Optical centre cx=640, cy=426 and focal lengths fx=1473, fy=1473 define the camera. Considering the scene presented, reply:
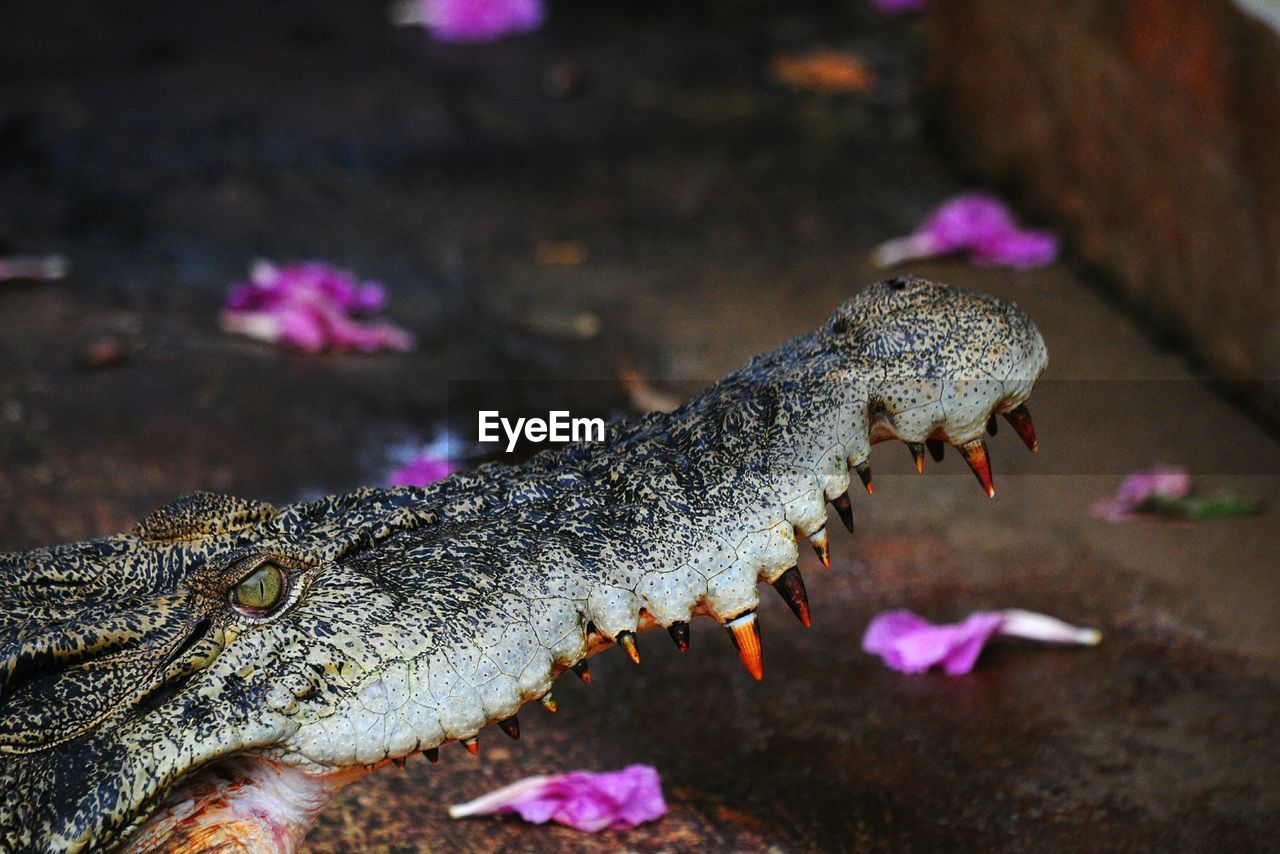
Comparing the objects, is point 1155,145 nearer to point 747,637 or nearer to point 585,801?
point 585,801

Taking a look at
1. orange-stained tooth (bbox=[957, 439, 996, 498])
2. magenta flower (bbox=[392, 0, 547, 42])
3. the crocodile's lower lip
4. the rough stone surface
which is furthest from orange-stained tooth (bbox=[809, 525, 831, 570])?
magenta flower (bbox=[392, 0, 547, 42])

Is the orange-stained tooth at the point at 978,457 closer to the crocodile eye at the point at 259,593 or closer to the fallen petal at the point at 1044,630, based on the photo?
the crocodile eye at the point at 259,593

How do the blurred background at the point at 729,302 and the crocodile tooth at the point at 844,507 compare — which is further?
the blurred background at the point at 729,302

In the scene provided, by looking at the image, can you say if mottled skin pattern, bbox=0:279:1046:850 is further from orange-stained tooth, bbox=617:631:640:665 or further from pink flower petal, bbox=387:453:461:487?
pink flower petal, bbox=387:453:461:487

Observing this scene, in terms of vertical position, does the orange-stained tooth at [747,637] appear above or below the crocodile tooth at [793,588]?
below

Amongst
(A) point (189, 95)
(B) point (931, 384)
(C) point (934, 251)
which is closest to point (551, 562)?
(B) point (931, 384)

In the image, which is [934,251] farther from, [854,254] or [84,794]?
[84,794]

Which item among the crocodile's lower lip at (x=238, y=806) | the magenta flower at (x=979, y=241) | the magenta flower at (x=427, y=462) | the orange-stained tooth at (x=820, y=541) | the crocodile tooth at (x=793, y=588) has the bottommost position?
the magenta flower at (x=427, y=462)

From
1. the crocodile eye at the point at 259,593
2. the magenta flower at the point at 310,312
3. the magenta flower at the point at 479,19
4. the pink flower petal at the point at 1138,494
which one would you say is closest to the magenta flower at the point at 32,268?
the magenta flower at the point at 310,312
